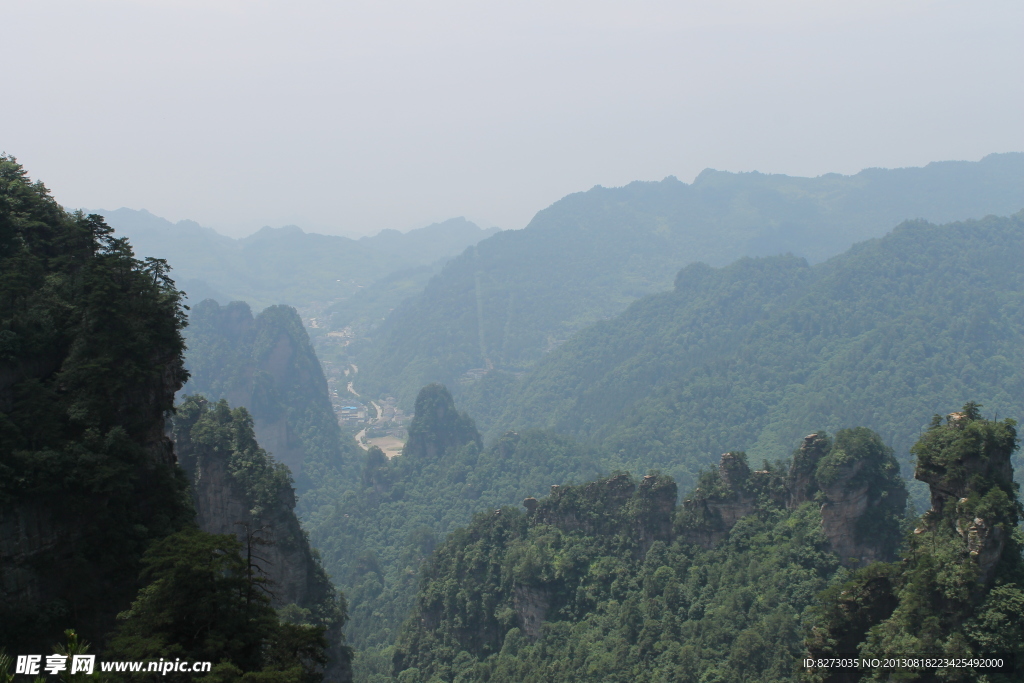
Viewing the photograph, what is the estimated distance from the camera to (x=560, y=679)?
134 ft

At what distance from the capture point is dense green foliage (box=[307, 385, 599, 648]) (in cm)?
8412

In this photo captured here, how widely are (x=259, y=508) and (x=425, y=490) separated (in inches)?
2253

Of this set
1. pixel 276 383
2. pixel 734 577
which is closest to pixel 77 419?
pixel 734 577

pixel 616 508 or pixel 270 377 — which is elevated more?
pixel 270 377

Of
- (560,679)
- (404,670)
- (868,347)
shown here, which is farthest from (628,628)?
(868,347)

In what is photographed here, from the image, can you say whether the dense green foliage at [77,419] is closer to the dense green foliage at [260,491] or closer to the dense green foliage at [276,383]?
the dense green foliage at [260,491]

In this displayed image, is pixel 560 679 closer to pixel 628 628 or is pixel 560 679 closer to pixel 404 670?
pixel 628 628

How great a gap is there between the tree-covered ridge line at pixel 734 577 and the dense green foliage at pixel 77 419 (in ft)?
82.0

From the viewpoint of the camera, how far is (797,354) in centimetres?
12312

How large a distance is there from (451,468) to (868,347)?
64404 millimetres

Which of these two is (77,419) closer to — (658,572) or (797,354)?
(658,572)

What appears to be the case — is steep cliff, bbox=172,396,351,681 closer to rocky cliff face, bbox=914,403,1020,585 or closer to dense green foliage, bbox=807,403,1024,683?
dense green foliage, bbox=807,403,1024,683

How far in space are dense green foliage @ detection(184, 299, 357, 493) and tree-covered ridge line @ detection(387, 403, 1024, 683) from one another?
2458 inches

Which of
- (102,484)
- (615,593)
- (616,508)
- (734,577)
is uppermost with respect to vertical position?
(102,484)
